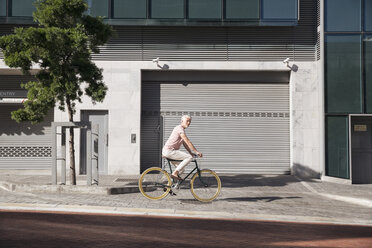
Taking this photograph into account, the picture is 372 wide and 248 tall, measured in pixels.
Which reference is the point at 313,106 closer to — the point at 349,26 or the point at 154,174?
the point at 349,26

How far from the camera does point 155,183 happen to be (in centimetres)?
925

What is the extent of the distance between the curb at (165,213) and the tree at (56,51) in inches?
124

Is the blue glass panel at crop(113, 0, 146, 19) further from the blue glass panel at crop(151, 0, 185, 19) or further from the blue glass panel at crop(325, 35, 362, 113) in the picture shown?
the blue glass panel at crop(325, 35, 362, 113)

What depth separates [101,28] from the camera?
11.3 meters

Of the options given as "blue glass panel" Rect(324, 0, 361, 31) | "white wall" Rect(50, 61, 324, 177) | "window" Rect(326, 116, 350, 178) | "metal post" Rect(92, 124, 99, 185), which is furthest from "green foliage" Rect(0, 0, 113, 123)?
"window" Rect(326, 116, 350, 178)

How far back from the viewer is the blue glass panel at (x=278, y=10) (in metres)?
16.2

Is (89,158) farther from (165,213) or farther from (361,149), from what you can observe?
(361,149)

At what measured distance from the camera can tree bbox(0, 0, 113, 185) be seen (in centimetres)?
1045

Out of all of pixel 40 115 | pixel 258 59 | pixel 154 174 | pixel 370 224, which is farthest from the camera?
pixel 258 59

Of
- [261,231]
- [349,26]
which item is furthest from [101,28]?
[349,26]

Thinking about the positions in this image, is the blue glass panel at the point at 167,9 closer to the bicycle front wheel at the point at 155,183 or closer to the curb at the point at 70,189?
the curb at the point at 70,189

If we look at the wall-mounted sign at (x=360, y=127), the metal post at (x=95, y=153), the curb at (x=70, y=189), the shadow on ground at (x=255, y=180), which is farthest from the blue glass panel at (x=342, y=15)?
the curb at (x=70, y=189)

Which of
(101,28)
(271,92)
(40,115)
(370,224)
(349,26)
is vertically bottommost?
(370,224)

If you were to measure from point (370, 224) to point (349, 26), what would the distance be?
31.3 feet
